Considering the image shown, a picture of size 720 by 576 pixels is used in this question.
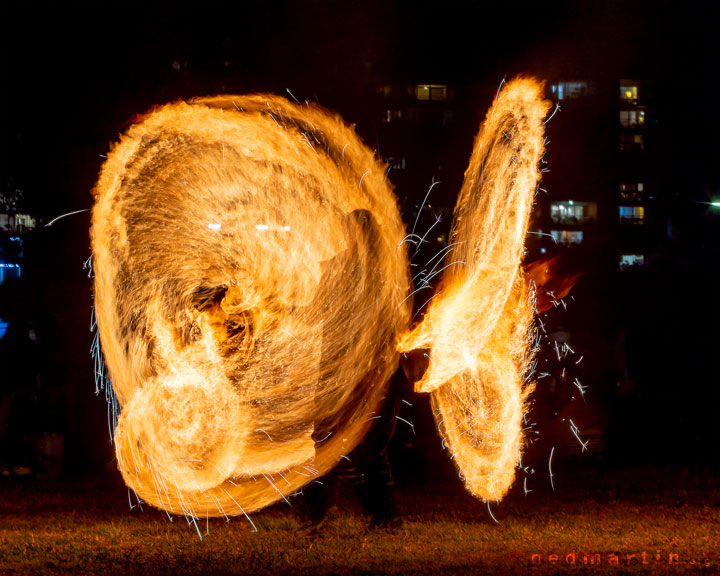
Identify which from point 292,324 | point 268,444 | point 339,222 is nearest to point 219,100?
point 339,222

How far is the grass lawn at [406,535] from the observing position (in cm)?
503

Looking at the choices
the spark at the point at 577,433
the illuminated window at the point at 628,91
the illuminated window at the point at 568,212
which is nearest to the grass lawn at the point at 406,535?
the spark at the point at 577,433

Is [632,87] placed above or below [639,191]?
above

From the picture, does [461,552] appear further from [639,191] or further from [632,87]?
[632,87]

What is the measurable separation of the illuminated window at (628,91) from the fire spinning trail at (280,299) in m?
68.1

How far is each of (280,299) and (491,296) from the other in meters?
1.73

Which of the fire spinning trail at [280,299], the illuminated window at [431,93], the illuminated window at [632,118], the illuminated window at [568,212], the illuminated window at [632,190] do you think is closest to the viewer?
the fire spinning trail at [280,299]

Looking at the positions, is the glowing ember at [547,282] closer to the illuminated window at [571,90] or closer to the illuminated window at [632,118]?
the illuminated window at [571,90]

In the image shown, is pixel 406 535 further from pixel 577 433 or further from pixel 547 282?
pixel 577 433

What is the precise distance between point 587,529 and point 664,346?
514 cm

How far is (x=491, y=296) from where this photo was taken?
620 centimetres

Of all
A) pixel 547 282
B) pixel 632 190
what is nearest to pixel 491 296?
pixel 547 282

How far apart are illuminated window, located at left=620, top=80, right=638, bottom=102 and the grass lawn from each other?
222ft

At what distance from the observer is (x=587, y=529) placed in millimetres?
5918
